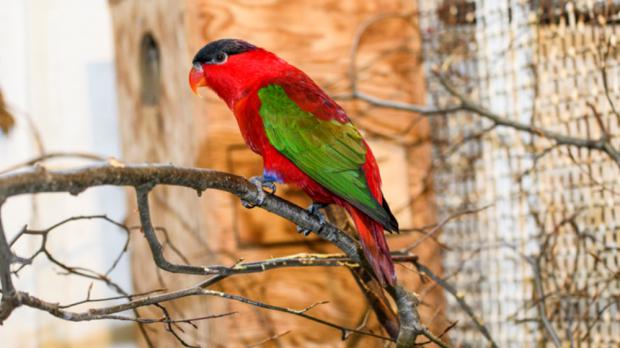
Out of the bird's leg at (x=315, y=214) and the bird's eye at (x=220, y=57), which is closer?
the bird's leg at (x=315, y=214)

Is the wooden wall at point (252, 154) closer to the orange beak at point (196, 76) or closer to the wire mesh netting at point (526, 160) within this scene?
the wire mesh netting at point (526, 160)

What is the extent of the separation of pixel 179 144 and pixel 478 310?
83cm

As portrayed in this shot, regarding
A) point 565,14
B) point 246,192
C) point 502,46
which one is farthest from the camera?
point 502,46

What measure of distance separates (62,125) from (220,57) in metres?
1.51

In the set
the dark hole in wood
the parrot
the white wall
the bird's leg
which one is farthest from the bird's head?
the white wall

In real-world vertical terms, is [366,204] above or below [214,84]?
below

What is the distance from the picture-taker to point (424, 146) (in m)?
2.06

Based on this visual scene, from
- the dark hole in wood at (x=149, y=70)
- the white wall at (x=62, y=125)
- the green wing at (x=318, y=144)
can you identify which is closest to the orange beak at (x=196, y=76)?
the green wing at (x=318, y=144)

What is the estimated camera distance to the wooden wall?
1827 mm

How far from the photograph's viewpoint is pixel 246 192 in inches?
37.9

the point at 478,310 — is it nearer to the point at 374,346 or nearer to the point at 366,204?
the point at 374,346

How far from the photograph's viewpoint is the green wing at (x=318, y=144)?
3.61ft

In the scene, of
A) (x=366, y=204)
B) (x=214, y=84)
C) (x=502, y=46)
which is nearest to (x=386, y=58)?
(x=502, y=46)

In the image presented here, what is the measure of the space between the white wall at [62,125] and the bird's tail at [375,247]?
1.69m
